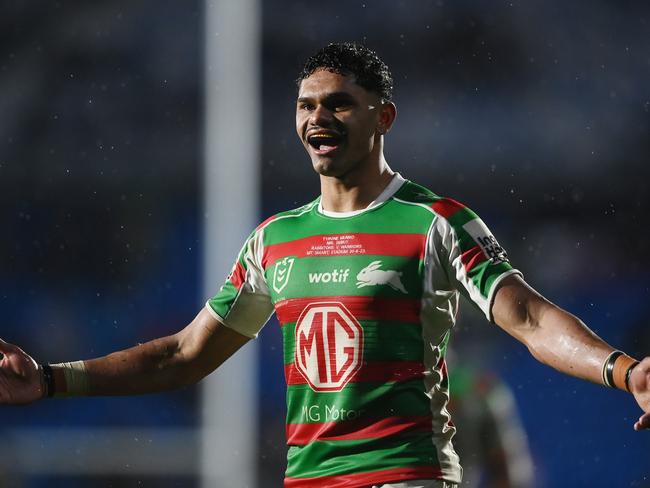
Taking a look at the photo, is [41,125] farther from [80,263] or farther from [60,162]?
[80,263]

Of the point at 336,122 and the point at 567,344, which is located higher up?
the point at 336,122

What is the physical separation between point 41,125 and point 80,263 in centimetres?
142

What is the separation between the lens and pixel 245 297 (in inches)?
147

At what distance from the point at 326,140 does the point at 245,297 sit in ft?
1.79

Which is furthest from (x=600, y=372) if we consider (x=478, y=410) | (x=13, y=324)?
(x=13, y=324)

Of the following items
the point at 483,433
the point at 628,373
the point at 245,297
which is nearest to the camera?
the point at 628,373

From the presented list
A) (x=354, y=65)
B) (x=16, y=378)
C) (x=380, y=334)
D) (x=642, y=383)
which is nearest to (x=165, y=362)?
(x=16, y=378)

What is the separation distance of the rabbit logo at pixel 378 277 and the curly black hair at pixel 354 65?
0.54 meters

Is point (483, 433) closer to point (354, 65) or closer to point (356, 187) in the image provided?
point (356, 187)

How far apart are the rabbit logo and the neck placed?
9.3 inches

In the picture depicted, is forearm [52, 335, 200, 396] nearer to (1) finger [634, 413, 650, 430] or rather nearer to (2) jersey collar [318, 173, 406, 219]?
(2) jersey collar [318, 173, 406, 219]

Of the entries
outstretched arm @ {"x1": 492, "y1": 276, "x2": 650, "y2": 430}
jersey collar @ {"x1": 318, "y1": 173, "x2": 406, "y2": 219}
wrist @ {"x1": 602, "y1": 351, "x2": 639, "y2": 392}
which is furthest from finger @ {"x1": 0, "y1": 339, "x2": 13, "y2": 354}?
wrist @ {"x1": 602, "y1": 351, "x2": 639, "y2": 392}

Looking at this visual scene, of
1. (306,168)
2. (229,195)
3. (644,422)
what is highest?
(306,168)

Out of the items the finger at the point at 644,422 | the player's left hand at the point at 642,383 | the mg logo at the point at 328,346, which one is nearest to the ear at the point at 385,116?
the mg logo at the point at 328,346
